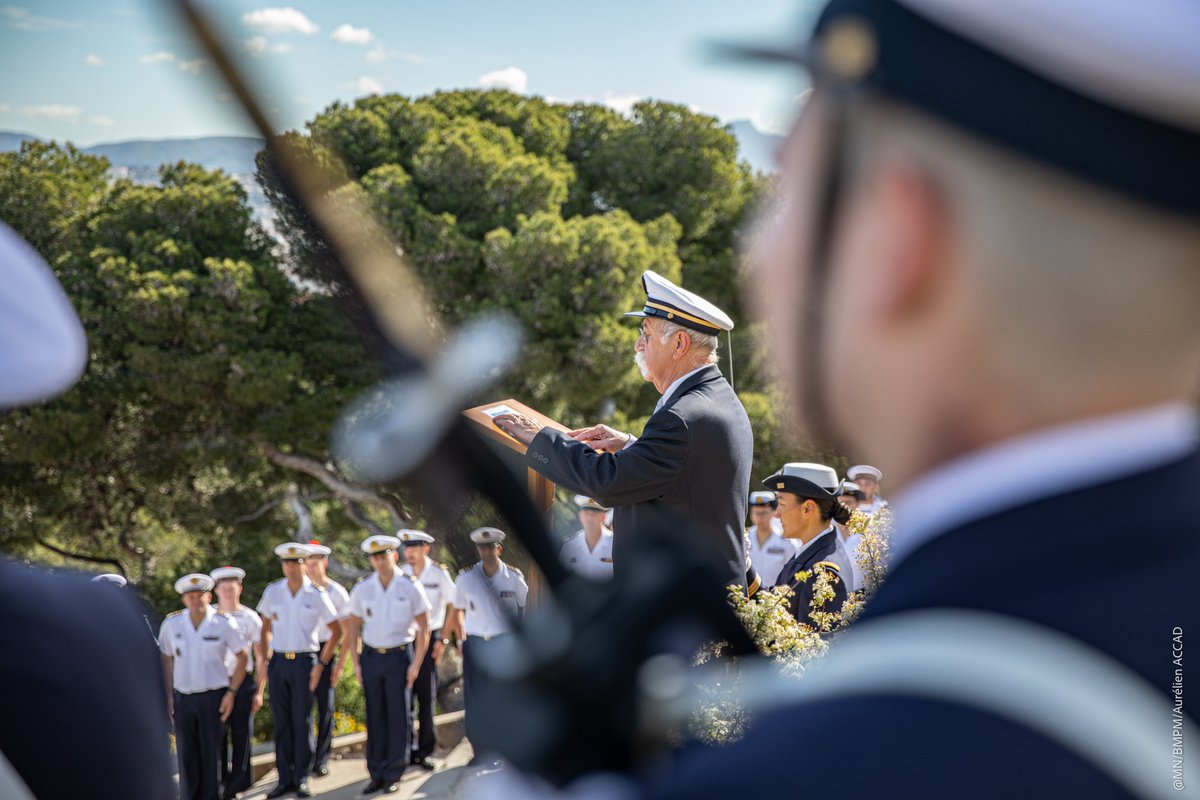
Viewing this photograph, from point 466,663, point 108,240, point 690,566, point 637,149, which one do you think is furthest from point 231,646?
point 637,149

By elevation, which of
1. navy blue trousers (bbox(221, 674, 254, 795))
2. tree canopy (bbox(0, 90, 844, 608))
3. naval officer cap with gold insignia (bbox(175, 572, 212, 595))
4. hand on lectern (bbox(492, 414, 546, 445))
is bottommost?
navy blue trousers (bbox(221, 674, 254, 795))

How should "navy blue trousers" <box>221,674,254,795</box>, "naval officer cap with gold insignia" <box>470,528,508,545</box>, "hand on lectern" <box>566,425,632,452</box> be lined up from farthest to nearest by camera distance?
1. "navy blue trousers" <box>221,674,254,795</box>
2. "hand on lectern" <box>566,425,632,452</box>
3. "naval officer cap with gold insignia" <box>470,528,508,545</box>

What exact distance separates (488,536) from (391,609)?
9349 mm

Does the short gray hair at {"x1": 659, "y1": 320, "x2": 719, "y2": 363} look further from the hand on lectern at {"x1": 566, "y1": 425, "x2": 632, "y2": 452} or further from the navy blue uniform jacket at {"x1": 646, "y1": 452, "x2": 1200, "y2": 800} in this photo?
the navy blue uniform jacket at {"x1": 646, "y1": 452, "x2": 1200, "y2": 800}

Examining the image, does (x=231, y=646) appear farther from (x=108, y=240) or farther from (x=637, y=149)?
(x=637, y=149)

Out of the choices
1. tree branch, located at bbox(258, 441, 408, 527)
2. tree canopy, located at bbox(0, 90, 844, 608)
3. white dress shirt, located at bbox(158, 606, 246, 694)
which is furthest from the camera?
tree branch, located at bbox(258, 441, 408, 527)

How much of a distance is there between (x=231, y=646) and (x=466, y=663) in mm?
2116

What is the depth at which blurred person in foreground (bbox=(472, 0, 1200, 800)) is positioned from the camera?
0.63 m

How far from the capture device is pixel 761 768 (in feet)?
2.01

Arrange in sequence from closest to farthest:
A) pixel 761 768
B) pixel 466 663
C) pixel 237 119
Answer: pixel 761 768 < pixel 237 119 < pixel 466 663

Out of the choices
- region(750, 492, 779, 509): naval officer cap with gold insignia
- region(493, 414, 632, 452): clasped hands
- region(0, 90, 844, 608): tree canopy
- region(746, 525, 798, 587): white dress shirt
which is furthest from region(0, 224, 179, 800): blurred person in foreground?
region(0, 90, 844, 608): tree canopy

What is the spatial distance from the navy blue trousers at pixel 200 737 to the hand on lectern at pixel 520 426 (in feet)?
26.9

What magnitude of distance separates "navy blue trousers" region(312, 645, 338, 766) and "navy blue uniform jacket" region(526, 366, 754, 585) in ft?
24.6

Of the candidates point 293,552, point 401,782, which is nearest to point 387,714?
point 401,782
